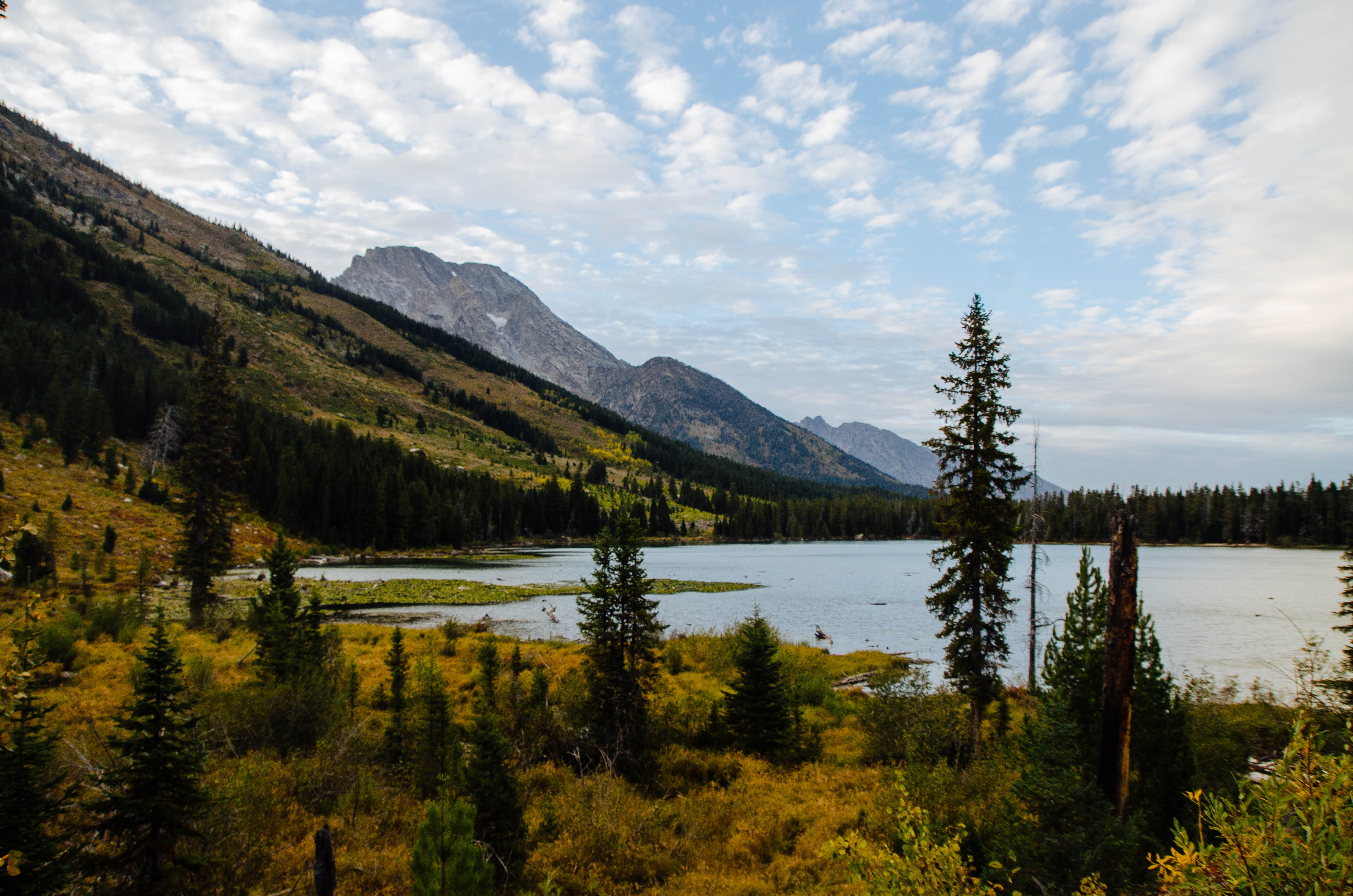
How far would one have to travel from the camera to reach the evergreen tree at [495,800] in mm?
9180

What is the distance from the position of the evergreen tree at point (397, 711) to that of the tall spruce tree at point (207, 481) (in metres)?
20.5

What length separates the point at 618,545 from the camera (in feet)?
50.8

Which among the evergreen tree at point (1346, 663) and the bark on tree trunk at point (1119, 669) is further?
the evergreen tree at point (1346, 663)

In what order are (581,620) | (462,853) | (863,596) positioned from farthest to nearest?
(863,596), (581,620), (462,853)

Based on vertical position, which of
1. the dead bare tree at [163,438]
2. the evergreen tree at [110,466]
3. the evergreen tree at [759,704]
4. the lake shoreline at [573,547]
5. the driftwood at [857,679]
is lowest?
the lake shoreline at [573,547]

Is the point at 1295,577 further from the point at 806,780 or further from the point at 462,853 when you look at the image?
the point at 462,853

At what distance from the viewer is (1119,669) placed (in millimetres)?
8367

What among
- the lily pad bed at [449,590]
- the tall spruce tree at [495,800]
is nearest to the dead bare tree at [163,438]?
the lily pad bed at [449,590]

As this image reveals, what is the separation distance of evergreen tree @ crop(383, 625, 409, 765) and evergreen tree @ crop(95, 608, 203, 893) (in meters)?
6.62

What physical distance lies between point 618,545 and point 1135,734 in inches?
455

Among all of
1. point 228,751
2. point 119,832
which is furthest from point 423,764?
point 119,832

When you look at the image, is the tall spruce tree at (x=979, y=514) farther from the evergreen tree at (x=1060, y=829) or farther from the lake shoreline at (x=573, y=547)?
the lake shoreline at (x=573, y=547)

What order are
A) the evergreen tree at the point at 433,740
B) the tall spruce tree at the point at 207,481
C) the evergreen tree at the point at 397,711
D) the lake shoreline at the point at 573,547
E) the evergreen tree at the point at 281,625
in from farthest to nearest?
the lake shoreline at the point at 573,547, the tall spruce tree at the point at 207,481, the evergreen tree at the point at 281,625, the evergreen tree at the point at 397,711, the evergreen tree at the point at 433,740

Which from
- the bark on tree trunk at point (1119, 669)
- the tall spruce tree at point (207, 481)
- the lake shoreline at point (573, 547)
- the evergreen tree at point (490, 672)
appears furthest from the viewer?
the lake shoreline at point (573, 547)
